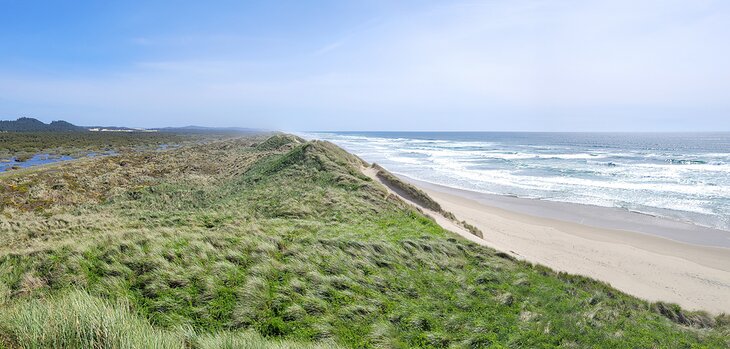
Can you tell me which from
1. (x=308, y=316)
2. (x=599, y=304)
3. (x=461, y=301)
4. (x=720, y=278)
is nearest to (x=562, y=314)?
(x=599, y=304)

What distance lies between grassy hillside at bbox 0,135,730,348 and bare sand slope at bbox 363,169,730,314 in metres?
3.12

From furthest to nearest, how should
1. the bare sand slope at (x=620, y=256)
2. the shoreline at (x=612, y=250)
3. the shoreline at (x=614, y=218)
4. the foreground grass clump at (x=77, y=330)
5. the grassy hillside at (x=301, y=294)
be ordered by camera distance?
1. the shoreline at (x=614, y=218)
2. the shoreline at (x=612, y=250)
3. the bare sand slope at (x=620, y=256)
4. the grassy hillside at (x=301, y=294)
5. the foreground grass clump at (x=77, y=330)

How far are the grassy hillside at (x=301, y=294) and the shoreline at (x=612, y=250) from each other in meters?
3.19

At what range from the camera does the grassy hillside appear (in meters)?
5.50

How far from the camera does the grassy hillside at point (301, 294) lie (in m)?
5.50

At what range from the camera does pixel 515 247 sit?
15.6 meters

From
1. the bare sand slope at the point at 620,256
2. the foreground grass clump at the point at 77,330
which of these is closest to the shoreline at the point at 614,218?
the bare sand slope at the point at 620,256

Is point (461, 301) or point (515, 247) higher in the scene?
point (461, 301)

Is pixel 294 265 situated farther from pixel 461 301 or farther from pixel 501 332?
pixel 501 332

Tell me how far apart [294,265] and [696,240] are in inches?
818

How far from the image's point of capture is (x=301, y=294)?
7336 millimetres

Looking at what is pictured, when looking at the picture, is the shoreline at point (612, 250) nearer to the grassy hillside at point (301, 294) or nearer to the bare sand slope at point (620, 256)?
the bare sand slope at point (620, 256)

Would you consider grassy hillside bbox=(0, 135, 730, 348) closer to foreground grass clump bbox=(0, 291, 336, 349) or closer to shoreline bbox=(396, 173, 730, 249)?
foreground grass clump bbox=(0, 291, 336, 349)

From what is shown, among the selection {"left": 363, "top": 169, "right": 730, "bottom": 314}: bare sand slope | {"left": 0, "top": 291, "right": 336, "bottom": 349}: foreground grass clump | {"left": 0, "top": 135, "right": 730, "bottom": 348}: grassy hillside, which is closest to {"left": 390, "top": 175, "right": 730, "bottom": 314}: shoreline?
{"left": 363, "top": 169, "right": 730, "bottom": 314}: bare sand slope
